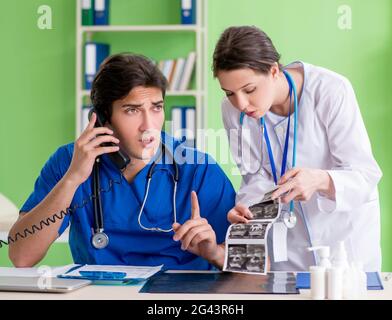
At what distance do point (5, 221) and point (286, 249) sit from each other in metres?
1.88

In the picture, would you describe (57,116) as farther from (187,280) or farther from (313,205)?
(187,280)

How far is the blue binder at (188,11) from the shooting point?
12.9 feet

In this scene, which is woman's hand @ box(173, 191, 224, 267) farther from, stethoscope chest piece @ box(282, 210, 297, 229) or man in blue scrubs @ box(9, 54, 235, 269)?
stethoscope chest piece @ box(282, 210, 297, 229)

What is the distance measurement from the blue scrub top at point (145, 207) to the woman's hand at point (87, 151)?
0.12 metres

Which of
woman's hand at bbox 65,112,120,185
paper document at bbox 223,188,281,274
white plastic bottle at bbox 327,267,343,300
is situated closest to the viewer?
white plastic bottle at bbox 327,267,343,300

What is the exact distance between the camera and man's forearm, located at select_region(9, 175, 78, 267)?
1.93m

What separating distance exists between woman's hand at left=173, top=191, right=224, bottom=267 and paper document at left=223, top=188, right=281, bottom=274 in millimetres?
82

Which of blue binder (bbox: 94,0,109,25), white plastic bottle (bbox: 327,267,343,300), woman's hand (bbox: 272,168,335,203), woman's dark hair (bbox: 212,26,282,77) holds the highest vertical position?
blue binder (bbox: 94,0,109,25)

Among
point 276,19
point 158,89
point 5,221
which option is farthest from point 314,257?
point 276,19

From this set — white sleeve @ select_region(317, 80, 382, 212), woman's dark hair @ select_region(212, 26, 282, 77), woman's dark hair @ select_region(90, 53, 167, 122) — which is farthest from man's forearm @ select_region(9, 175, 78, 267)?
white sleeve @ select_region(317, 80, 382, 212)

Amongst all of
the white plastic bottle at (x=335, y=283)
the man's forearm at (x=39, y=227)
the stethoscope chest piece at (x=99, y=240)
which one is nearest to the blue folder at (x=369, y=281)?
the white plastic bottle at (x=335, y=283)

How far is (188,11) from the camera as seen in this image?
395 centimetres

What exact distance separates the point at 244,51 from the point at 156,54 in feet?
7.37
